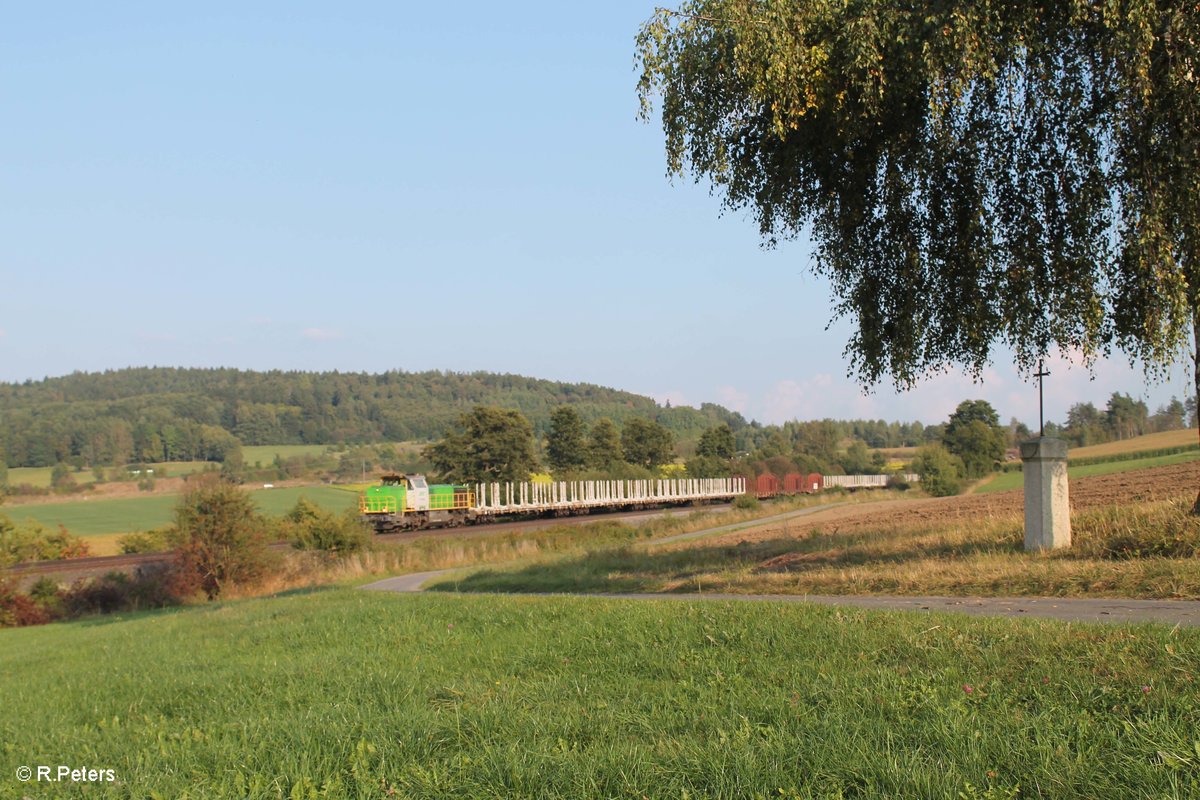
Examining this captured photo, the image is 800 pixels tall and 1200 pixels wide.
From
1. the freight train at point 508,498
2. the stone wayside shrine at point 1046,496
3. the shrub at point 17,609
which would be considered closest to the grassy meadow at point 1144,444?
the freight train at point 508,498

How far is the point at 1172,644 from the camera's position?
5812 millimetres

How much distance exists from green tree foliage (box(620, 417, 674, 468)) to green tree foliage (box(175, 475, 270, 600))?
57.1 meters

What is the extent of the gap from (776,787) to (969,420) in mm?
68582

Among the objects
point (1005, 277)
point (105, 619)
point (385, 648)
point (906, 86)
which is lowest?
point (105, 619)

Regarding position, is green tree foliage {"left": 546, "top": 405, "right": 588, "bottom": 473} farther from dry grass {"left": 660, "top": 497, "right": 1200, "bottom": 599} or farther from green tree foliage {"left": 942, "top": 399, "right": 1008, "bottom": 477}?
dry grass {"left": 660, "top": 497, "right": 1200, "bottom": 599}

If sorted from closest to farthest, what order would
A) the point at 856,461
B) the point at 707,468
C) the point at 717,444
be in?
the point at 707,468 → the point at 717,444 → the point at 856,461

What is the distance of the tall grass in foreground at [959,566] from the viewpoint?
10.2 metres

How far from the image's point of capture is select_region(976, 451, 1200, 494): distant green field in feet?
140

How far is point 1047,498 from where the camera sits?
492 inches

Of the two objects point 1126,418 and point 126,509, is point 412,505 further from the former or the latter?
point 1126,418

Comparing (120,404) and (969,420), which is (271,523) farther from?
(120,404)

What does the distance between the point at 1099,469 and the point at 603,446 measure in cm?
4278

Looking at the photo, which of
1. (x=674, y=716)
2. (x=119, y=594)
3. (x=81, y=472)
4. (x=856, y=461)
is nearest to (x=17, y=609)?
(x=119, y=594)

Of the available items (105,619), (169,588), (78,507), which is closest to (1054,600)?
(105,619)
